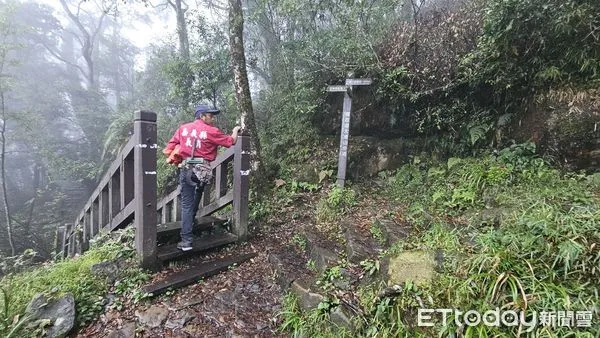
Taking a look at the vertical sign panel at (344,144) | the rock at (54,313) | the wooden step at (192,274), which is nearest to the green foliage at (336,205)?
the vertical sign panel at (344,144)

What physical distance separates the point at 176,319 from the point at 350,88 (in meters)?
5.03

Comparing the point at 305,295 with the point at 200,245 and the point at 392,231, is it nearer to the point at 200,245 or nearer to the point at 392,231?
the point at 392,231

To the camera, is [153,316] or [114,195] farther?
[114,195]

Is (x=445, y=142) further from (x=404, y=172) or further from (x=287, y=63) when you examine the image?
(x=287, y=63)

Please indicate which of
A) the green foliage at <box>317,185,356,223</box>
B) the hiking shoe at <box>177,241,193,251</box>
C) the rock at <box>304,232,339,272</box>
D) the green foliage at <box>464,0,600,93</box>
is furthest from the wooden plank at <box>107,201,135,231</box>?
the green foliage at <box>464,0,600,93</box>

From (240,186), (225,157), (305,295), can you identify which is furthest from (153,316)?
(225,157)

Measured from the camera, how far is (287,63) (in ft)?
29.1

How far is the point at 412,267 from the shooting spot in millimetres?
2893

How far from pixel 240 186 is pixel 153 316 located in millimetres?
2120

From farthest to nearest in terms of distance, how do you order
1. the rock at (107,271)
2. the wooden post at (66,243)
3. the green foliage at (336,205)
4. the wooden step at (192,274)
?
the wooden post at (66,243)
the green foliage at (336,205)
the rock at (107,271)
the wooden step at (192,274)

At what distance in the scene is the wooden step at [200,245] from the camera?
12.7 feet

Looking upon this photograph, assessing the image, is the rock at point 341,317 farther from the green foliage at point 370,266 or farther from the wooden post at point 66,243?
the wooden post at point 66,243

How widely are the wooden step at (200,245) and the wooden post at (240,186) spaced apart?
176 mm

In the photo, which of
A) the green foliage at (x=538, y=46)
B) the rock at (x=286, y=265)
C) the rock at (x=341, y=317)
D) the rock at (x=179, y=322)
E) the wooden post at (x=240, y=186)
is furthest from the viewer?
the wooden post at (x=240, y=186)
